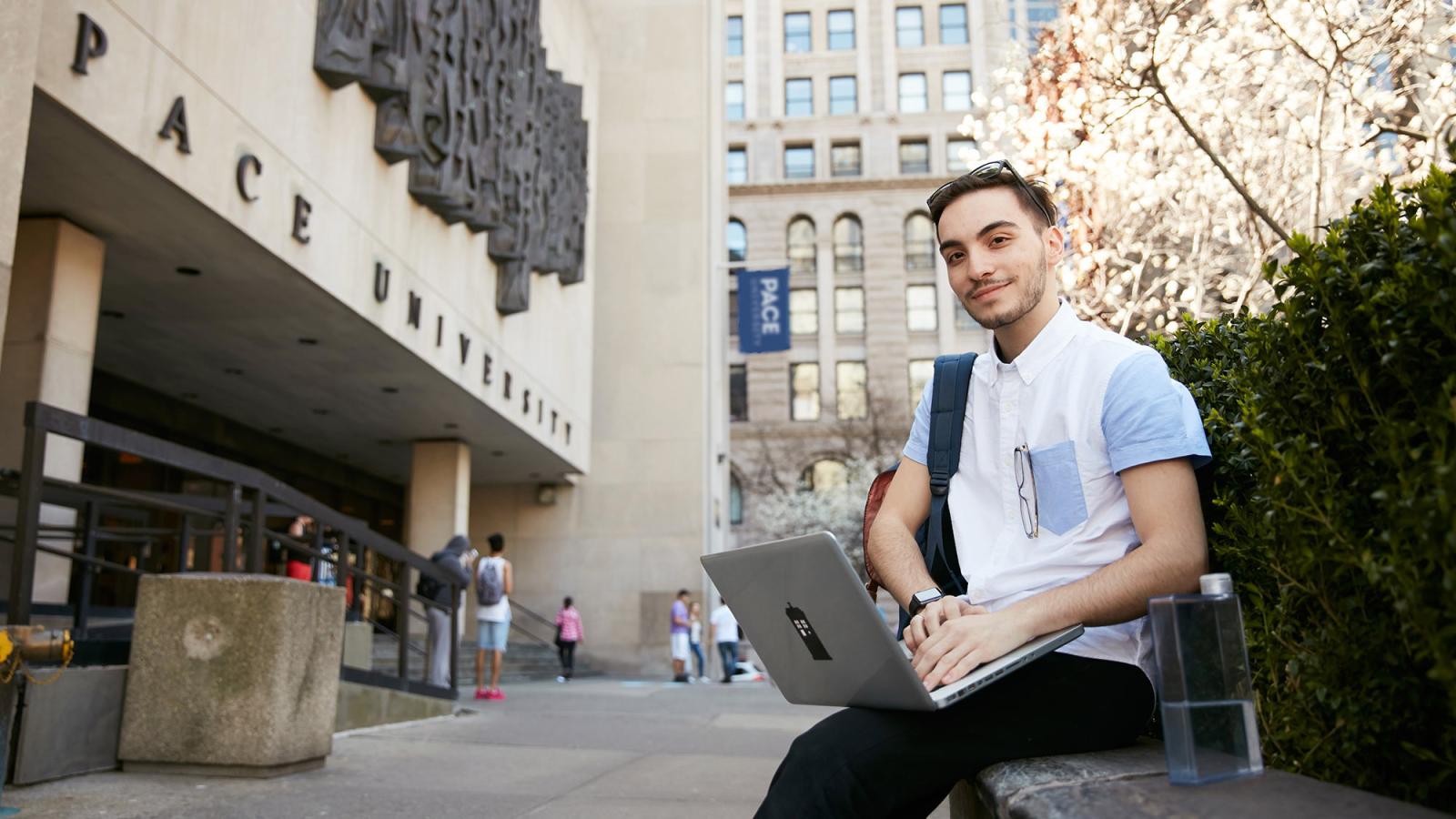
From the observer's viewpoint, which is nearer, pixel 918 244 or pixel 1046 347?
pixel 1046 347

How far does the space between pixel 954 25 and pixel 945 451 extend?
5578 centimetres

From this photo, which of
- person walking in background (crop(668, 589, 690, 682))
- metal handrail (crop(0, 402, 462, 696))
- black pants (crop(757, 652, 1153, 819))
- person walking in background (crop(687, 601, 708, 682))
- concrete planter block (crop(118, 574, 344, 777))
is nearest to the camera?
black pants (crop(757, 652, 1153, 819))

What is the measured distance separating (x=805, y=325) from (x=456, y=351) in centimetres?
3708

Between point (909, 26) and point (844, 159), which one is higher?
point (909, 26)

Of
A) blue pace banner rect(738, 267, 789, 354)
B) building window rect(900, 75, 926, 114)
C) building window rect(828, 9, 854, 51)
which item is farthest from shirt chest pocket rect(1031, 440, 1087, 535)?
building window rect(828, 9, 854, 51)

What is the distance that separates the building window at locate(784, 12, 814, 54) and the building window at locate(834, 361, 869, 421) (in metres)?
16.6

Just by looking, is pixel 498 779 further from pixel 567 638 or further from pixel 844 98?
pixel 844 98

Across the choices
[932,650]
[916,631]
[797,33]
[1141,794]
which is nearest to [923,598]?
[916,631]

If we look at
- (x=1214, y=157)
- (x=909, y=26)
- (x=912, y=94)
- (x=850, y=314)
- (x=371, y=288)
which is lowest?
(x=1214, y=157)

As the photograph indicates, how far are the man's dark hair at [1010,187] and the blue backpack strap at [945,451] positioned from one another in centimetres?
39

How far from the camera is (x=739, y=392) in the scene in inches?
2067

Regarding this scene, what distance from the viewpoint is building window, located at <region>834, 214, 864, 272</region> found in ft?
174

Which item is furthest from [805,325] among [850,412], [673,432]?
[673,432]

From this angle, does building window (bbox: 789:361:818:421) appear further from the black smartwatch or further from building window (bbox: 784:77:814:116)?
→ the black smartwatch
